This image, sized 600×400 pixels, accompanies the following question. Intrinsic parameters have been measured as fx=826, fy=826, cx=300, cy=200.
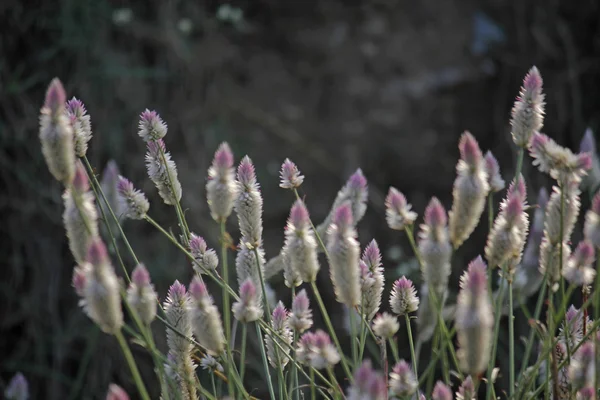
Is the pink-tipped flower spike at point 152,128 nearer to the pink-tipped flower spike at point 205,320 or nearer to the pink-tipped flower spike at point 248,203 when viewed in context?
the pink-tipped flower spike at point 248,203

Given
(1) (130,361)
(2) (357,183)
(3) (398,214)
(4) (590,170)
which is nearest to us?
(1) (130,361)

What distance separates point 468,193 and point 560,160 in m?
0.13

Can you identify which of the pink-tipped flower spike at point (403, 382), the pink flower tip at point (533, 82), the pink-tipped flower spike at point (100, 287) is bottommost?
the pink-tipped flower spike at point (403, 382)

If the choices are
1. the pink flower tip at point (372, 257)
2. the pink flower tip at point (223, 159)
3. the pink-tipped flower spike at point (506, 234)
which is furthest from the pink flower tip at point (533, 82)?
the pink flower tip at point (223, 159)

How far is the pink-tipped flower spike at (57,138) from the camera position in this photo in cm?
98

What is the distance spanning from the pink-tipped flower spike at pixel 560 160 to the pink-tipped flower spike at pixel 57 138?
0.58 metres

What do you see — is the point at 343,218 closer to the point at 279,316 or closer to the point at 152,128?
the point at 279,316

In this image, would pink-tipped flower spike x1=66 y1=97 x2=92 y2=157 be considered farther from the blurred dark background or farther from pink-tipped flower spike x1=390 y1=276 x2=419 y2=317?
the blurred dark background

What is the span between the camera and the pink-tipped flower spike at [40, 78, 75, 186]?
0.98 meters

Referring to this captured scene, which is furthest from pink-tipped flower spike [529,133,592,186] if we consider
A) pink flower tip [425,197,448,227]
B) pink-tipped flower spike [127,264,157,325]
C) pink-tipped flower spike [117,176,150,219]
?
pink-tipped flower spike [117,176,150,219]

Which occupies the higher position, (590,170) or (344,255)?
(590,170)

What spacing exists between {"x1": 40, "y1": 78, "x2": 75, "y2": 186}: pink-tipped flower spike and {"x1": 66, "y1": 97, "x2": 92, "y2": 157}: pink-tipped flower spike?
0.71 feet

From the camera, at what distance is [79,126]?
1.27 m

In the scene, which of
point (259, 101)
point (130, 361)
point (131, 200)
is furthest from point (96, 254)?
point (259, 101)
